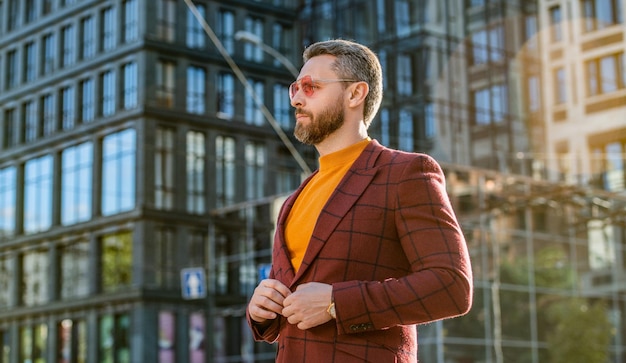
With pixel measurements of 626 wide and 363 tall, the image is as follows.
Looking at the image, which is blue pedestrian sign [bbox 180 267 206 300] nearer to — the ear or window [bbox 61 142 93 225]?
window [bbox 61 142 93 225]

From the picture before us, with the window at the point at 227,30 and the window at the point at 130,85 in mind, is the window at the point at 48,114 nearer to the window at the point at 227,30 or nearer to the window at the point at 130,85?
the window at the point at 130,85

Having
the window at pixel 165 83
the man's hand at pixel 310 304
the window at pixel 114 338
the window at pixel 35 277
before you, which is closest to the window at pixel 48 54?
the window at pixel 165 83

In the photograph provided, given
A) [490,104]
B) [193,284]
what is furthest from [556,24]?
[193,284]

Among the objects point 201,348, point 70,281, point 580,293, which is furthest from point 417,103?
point 70,281

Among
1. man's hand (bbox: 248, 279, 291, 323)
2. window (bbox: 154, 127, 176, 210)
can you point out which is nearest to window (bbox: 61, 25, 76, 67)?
window (bbox: 154, 127, 176, 210)

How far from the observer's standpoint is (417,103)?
32.2 m

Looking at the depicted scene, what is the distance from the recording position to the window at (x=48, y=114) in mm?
34688

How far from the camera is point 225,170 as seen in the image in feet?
109

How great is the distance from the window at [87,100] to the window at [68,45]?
104 cm

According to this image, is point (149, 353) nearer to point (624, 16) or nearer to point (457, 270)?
point (624, 16)

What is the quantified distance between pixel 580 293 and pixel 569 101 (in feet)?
16.7

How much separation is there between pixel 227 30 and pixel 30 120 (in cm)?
676

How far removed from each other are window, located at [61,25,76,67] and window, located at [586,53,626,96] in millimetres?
14189

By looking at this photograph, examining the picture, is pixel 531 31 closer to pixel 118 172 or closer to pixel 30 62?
pixel 118 172
